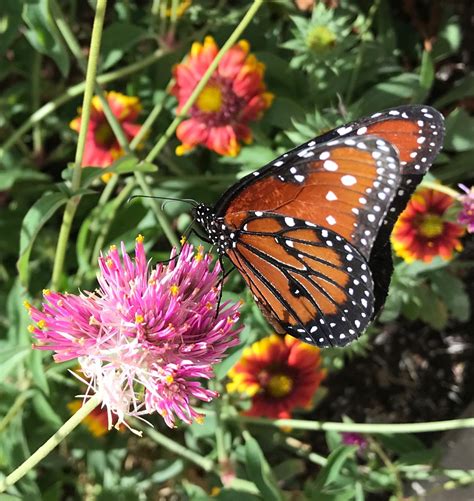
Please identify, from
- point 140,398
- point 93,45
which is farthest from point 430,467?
point 93,45

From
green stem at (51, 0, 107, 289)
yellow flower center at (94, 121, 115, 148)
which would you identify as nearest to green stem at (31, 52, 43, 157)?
yellow flower center at (94, 121, 115, 148)

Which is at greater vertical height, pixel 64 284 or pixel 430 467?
pixel 64 284

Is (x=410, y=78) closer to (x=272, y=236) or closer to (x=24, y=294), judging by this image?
(x=272, y=236)

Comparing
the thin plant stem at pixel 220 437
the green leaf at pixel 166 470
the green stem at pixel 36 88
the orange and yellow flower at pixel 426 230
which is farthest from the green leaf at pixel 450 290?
the green stem at pixel 36 88

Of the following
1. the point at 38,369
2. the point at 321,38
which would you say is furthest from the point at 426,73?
the point at 38,369

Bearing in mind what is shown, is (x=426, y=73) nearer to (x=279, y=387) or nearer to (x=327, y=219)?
(x=327, y=219)

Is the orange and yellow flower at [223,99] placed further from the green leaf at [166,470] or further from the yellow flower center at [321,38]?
the green leaf at [166,470]

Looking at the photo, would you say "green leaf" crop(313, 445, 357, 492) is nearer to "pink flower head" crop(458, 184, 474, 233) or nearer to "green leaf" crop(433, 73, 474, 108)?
"pink flower head" crop(458, 184, 474, 233)
